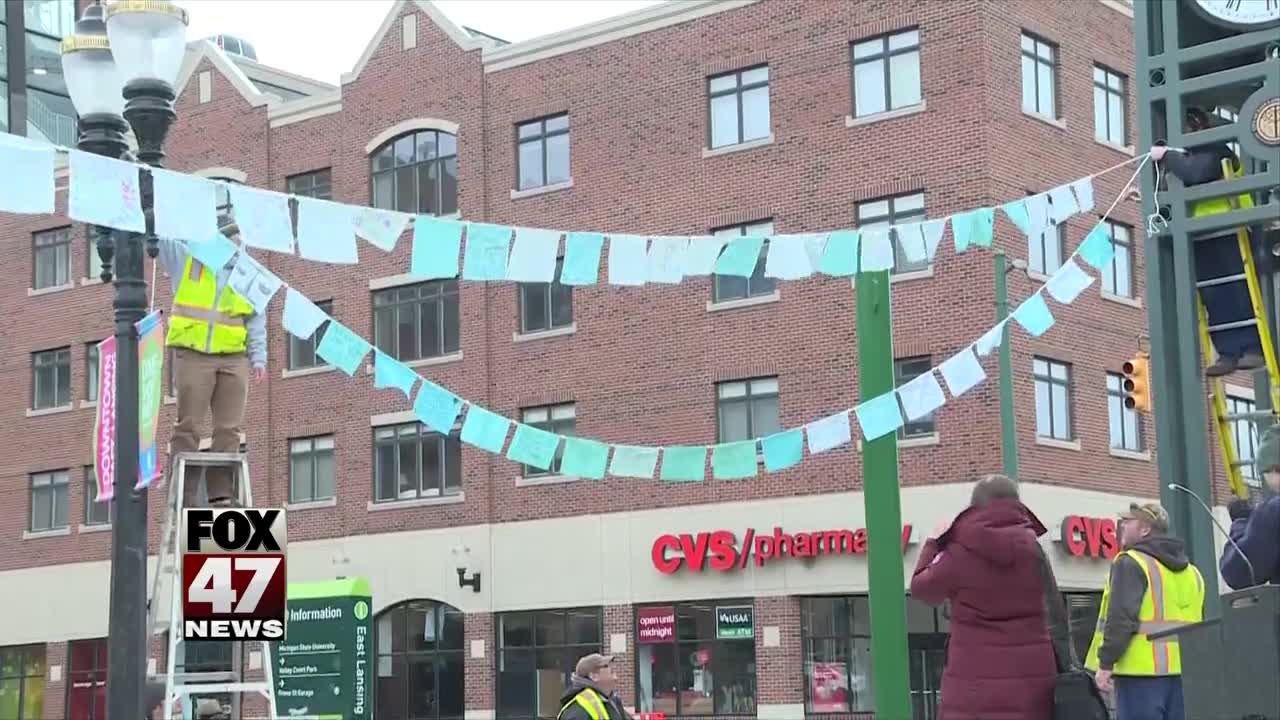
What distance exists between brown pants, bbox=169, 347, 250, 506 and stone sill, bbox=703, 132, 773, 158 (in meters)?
22.3

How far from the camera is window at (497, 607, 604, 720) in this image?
1389 inches

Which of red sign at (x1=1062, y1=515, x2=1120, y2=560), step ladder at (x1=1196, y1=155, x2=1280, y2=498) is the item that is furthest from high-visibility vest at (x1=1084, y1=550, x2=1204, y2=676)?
red sign at (x1=1062, y1=515, x2=1120, y2=560)

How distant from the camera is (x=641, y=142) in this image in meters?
35.3

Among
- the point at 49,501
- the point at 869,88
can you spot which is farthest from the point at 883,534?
the point at 49,501

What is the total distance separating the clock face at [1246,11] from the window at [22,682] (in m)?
39.8

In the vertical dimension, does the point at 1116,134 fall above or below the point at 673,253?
above

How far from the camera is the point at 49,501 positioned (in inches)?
1735

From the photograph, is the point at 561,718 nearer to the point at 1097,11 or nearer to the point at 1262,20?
the point at 1262,20

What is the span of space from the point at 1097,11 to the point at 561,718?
26377mm

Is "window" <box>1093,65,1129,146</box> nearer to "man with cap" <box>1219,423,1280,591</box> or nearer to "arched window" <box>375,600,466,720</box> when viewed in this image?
"arched window" <box>375,600,466,720</box>

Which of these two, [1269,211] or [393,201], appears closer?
[1269,211]

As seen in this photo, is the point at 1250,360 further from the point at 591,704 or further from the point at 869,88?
the point at 869,88

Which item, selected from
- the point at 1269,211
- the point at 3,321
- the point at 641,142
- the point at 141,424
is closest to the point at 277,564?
the point at 141,424

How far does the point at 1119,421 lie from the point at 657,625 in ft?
A: 30.9
